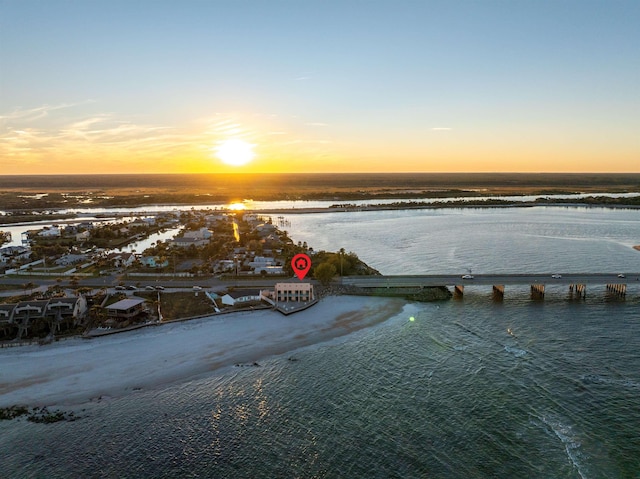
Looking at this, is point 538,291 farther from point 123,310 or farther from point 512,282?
point 123,310

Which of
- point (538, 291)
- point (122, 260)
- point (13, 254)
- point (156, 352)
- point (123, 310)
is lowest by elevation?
point (156, 352)

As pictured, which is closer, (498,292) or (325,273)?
(498,292)

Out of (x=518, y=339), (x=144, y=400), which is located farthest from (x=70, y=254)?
(x=518, y=339)

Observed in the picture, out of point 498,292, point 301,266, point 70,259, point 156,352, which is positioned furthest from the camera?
point 70,259

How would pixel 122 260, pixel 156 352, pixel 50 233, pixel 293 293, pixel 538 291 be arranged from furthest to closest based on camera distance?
pixel 50 233 → pixel 122 260 → pixel 538 291 → pixel 293 293 → pixel 156 352

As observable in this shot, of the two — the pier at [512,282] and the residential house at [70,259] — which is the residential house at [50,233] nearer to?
the residential house at [70,259]

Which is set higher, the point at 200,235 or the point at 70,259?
the point at 200,235

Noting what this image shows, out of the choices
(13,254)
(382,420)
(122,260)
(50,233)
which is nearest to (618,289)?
(382,420)

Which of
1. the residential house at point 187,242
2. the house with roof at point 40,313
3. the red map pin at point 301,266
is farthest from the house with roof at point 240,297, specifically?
the residential house at point 187,242

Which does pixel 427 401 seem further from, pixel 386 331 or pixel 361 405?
pixel 386 331
